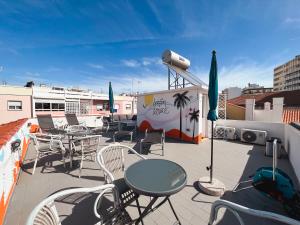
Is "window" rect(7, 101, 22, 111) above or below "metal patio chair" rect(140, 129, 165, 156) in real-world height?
above

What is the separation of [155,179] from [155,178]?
0.08ft

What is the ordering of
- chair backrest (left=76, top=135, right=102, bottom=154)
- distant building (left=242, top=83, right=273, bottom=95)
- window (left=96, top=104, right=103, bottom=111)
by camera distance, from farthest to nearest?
distant building (left=242, top=83, right=273, bottom=95)
window (left=96, top=104, right=103, bottom=111)
chair backrest (left=76, top=135, right=102, bottom=154)

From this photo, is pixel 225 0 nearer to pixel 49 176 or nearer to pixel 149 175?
pixel 149 175

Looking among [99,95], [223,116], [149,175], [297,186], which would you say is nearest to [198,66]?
[223,116]

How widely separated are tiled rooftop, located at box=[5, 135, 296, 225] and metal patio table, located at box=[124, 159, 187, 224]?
71 centimetres

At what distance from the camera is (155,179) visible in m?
1.93

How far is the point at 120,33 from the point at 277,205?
397 inches

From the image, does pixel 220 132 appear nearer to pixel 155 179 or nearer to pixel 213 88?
pixel 213 88

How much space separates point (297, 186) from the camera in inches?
128

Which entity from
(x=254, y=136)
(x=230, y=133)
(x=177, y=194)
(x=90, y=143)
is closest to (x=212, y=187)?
(x=177, y=194)

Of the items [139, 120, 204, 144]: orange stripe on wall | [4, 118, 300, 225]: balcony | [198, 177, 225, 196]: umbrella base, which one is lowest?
[4, 118, 300, 225]: balcony

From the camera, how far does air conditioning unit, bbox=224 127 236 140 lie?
24.6 feet

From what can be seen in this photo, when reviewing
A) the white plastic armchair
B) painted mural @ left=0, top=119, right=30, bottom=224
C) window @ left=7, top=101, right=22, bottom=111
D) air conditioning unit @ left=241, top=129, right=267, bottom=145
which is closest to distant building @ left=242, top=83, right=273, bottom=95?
air conditioning unit @ left=241, top=129, right=267, bottom=145

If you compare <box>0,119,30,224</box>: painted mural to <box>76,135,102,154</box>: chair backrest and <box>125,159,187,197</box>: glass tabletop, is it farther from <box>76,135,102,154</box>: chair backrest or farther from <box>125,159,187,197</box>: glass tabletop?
<box>125,159,187,197</box>: glass tabletop
